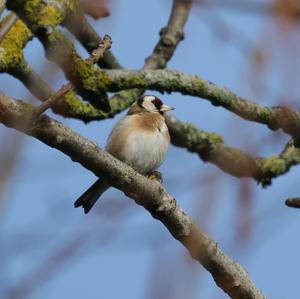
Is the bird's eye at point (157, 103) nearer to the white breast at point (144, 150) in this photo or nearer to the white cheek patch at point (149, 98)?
the white cheek patch at point (149, 98)

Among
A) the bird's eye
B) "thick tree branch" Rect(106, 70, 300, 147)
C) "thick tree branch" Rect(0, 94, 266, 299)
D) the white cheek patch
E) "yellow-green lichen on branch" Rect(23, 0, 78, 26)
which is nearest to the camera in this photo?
"thick tree branch" Rect(0, 94, 266, 299)

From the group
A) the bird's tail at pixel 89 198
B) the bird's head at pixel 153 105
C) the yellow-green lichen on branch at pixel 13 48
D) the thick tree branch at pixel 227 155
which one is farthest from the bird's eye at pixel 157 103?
the yellow-green lichen on branch at pixel 13 48

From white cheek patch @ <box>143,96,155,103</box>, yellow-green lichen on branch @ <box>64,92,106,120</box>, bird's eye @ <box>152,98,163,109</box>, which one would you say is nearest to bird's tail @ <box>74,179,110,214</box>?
Answer: yellow-green lichen on branch @ <box>64,92,106,120</box>

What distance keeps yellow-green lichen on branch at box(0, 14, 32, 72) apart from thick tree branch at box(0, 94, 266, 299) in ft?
5.04

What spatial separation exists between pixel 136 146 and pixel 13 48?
1.51 metres

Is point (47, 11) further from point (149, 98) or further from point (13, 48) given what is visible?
point (149, 98)

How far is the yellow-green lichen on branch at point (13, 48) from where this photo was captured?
4441 millimetres

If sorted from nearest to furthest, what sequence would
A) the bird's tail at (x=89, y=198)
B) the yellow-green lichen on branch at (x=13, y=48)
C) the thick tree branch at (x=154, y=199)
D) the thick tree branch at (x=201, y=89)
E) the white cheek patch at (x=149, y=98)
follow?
the thick tree branch at (x=154, y=199)
the yellow-green lichen on branch at (x=13, y=48)
the thick tree branch at (x=201, y=89)
the bird's tail at (x=89, y=198)
the white cheek patch at (x=149, y=98)

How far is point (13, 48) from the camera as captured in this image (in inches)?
178

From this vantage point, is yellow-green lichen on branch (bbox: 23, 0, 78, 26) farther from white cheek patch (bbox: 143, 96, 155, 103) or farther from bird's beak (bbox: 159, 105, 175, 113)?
white cheek patch (bbox: 143, 96, 155, 103)

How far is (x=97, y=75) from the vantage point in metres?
4.13

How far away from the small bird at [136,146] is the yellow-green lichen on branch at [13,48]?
1363 mm

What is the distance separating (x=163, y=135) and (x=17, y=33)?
1.69 meters

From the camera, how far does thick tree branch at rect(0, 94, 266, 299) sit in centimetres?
287
